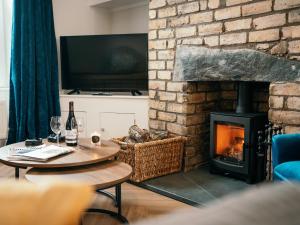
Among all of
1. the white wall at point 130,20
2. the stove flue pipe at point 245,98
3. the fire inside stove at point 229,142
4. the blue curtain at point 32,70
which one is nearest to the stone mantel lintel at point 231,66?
the stove flue pipe at point 245,98

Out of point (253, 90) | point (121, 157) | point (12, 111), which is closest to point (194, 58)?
point (253, 90)

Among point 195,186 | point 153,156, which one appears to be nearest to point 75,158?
point 153,156

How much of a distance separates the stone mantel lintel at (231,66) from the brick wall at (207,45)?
0.05 meters

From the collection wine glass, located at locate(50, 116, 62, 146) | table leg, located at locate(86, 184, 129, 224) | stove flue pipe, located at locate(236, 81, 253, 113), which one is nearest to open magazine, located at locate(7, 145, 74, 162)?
wine glass, located at locate(50, 116, 62, 146)

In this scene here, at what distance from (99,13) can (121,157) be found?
8.71 feet

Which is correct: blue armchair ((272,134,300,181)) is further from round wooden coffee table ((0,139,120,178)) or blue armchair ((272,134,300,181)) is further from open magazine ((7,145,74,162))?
open magazine ((7,145,74,162))

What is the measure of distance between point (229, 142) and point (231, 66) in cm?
74

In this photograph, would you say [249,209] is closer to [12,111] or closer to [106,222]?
[106,222]

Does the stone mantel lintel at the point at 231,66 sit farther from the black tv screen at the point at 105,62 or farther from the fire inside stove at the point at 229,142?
the black tv screen at the point at 105,62

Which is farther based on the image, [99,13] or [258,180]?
[99,13]

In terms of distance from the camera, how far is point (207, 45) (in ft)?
9.93

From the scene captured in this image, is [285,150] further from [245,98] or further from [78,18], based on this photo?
[78,18]

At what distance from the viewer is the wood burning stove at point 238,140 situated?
9.19ft

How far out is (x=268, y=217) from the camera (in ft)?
1.66
